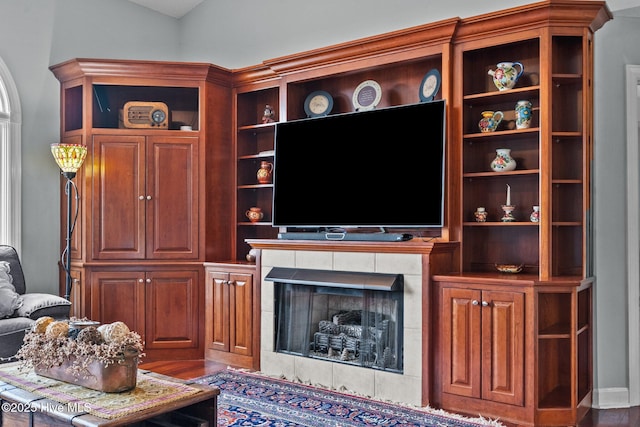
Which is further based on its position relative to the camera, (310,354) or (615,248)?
(310,354)

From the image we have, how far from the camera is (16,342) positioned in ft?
12.9

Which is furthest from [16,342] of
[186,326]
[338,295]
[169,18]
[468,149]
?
[169,18]

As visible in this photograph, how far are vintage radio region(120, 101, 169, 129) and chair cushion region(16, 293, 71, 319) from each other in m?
1.59

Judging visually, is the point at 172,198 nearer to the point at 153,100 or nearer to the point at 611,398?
the point at 153,100

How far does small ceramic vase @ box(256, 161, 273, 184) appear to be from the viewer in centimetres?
506

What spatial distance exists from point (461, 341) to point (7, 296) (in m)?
3.06

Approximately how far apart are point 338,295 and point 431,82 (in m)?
1.61

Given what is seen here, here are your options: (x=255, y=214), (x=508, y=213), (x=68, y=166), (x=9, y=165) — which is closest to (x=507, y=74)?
(x=508, y=213)

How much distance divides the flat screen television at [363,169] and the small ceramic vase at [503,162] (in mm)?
340

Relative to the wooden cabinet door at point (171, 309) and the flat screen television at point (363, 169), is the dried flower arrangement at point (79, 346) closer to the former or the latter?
the flat screen television at point (363, 169)

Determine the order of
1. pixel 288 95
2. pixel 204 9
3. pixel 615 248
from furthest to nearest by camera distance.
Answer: pixel 204 9
pixel 288 95
pixel 615 248

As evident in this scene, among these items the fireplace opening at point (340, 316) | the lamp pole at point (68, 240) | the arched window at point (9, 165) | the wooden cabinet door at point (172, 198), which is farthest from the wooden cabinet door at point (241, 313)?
the arched window at point (9, 165)

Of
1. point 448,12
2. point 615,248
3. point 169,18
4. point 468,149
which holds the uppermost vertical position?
point 169,18

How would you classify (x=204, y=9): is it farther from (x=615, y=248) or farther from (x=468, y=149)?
(x=615, y=248)
